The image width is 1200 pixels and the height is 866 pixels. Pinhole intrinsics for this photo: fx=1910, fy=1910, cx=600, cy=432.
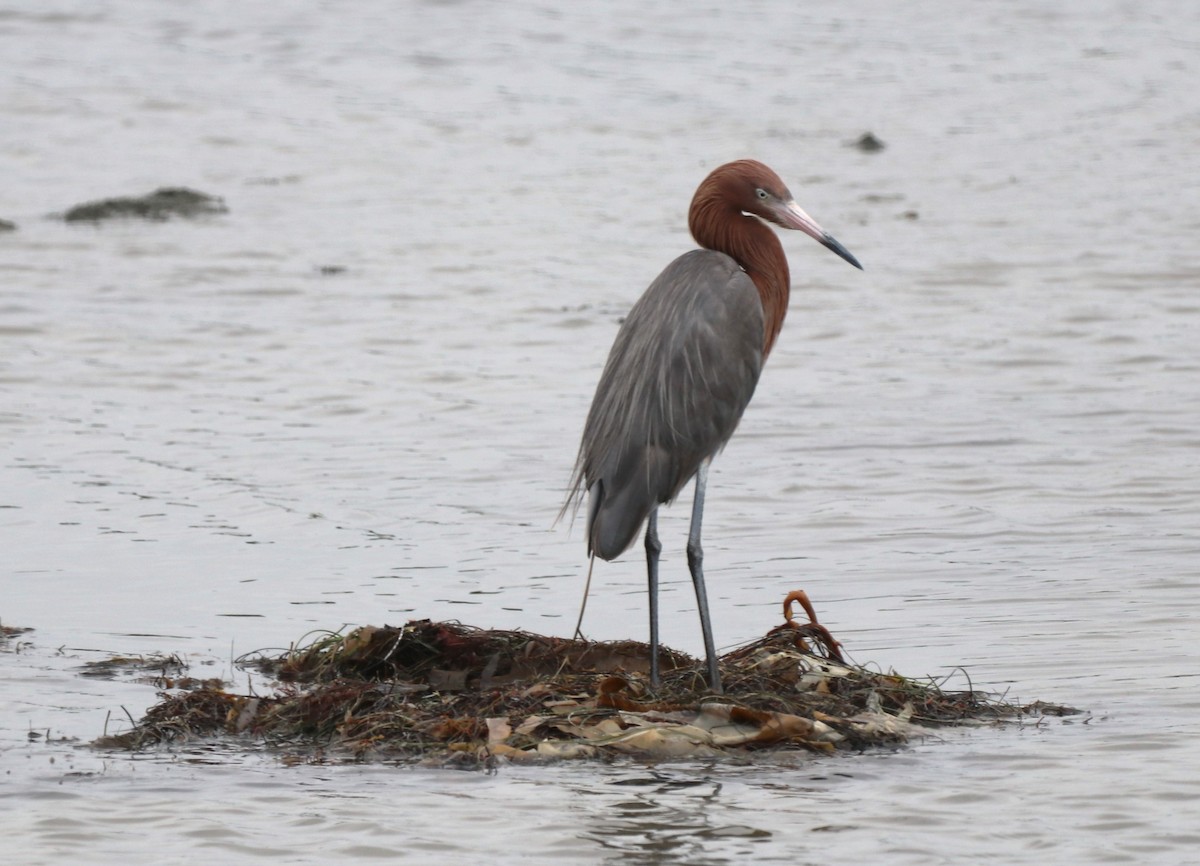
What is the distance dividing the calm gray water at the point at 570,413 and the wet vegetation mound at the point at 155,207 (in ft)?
1.56

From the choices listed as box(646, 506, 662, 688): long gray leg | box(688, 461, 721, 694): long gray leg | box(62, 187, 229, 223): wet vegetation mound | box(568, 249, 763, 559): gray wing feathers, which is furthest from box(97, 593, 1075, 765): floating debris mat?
box(62, 187, 229, 223): wet vegetation mound

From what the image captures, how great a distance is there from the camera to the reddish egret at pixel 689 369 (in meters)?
6.78

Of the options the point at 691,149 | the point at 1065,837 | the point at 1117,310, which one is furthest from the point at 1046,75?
the point at 1065,837

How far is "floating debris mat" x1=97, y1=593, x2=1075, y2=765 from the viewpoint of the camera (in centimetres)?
616

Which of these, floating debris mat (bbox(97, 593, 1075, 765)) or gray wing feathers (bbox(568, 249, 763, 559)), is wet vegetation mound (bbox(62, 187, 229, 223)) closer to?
floating debris mat (bbox(97, 593, 1075, 765))

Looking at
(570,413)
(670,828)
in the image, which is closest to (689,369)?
(670,828)

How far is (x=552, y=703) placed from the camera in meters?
6.37

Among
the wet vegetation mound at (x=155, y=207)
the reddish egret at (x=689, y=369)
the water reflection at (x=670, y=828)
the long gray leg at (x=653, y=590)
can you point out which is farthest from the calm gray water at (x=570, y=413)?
the reddish egret at (x=689, y=369)

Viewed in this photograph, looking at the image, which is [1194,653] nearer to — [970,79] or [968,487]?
[968,487]

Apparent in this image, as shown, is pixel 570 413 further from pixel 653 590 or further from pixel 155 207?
pixel 155 207

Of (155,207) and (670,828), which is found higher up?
(155,207)

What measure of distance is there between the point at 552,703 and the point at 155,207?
13.0 m

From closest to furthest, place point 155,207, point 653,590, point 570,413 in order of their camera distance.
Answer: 1. point 653,590
2. point 570,413
3. point 155,207

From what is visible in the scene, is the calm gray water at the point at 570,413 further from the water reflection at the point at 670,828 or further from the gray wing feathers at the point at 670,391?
the gray wing feathers at the point at 670,391
